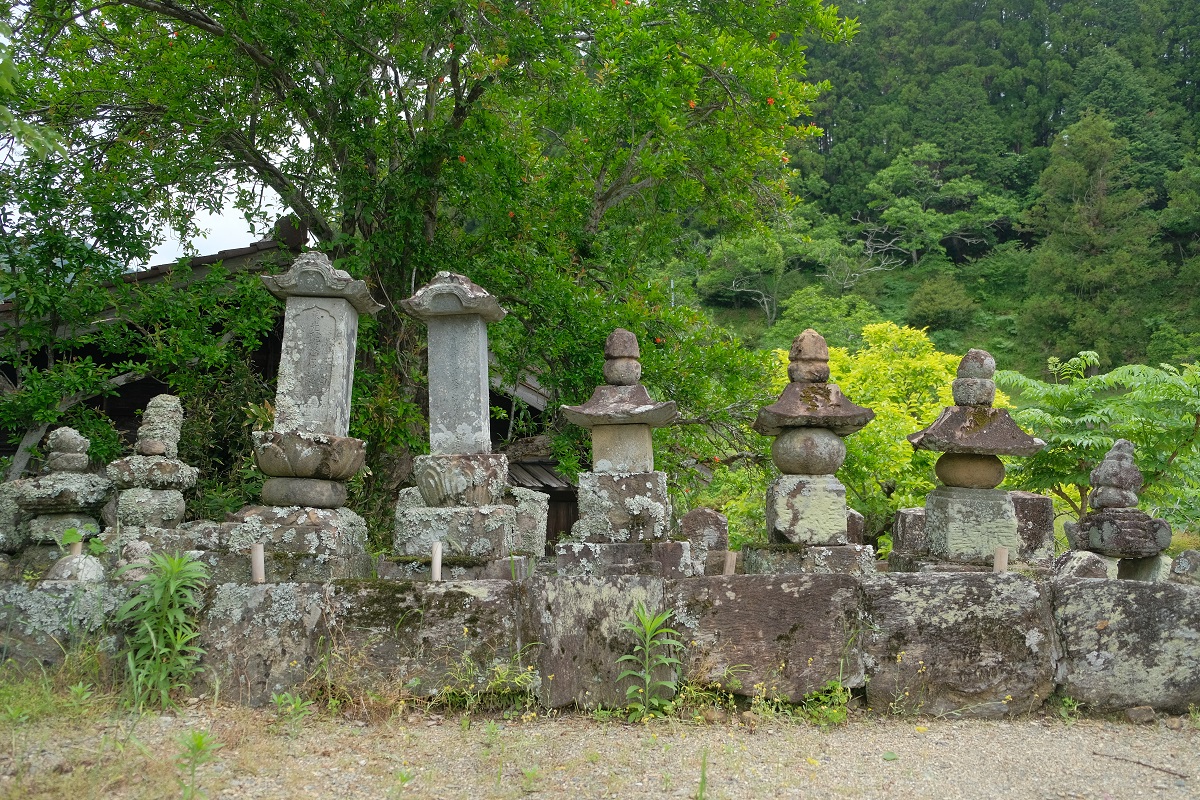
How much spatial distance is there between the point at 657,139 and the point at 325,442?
17.4 ft

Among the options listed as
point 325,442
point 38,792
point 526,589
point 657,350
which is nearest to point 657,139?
point 657,350

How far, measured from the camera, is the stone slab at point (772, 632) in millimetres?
4094

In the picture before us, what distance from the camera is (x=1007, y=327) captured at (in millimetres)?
31547

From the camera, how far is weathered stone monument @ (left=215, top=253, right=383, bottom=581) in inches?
189

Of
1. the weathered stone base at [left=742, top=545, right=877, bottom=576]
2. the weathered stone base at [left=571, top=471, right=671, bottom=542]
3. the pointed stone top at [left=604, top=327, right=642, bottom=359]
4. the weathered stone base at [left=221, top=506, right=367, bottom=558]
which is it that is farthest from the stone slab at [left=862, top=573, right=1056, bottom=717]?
the weathered stone base at [left=221, top=506, right=367, bottom=558]

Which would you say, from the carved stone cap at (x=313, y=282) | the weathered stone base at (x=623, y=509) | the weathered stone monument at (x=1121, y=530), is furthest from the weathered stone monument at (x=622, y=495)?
the weathered stone monument at (x=1121, y=530)

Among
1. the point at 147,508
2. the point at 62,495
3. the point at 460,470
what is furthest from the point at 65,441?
the point at 460,470

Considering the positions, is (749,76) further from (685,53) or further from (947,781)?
(947,781)

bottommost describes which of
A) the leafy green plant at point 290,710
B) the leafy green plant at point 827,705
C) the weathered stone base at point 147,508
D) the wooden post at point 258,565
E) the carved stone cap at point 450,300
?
the leafy green plant at point 290,710

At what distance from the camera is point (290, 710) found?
12.6 feet

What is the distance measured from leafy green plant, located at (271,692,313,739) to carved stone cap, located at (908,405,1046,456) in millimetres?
3714

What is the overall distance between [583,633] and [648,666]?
337 millimetres

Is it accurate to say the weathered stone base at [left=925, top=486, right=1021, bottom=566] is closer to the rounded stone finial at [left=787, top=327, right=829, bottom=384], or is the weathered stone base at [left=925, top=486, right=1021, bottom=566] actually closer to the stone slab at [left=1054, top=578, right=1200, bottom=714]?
the stone slab at [left=1054, top=578, right=1200, bottom=714]

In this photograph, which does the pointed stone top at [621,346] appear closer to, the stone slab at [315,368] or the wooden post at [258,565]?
the stone slab at [315,368]
